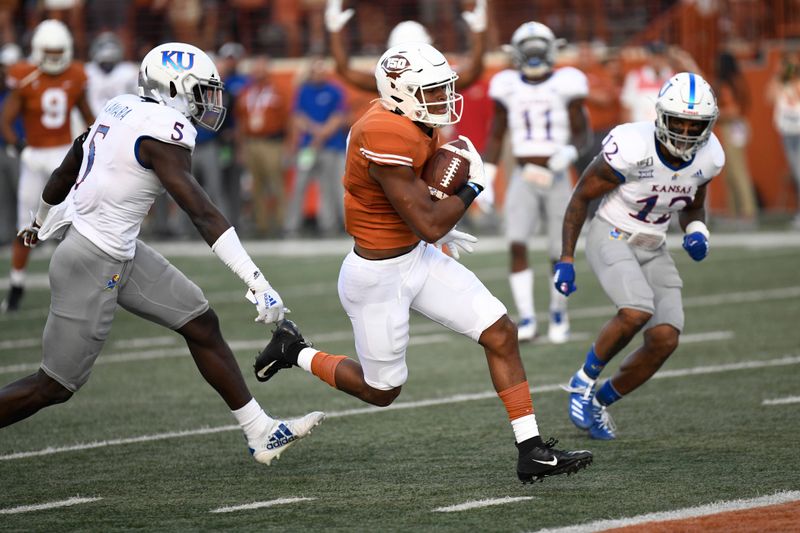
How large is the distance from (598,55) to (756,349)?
9.87m

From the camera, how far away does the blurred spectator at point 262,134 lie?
54.6 feet

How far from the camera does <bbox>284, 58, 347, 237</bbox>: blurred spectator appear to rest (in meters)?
16.4

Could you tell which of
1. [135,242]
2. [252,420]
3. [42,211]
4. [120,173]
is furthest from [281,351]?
[42,211]

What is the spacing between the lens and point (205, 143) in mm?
16312

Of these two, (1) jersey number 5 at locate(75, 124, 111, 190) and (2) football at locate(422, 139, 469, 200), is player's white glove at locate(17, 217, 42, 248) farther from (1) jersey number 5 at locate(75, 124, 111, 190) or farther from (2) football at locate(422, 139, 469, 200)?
(2) football at locate(422, 139, 469, 200)

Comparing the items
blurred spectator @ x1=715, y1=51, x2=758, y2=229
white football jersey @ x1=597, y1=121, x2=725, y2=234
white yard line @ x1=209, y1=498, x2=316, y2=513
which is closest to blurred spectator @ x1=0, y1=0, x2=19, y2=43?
blurred spectator @ x1=715, y1=51, x2=758, y2=229

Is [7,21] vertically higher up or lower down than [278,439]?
higher up

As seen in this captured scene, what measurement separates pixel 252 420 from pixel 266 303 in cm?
76

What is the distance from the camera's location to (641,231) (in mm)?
6203

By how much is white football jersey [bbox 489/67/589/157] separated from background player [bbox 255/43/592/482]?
3971mm

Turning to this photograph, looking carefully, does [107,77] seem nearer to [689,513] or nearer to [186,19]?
[186,19]

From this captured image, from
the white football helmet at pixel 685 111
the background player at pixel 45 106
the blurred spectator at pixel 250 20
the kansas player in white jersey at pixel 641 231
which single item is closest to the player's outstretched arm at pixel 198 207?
the kansas player in white jersey at pixel 641 231

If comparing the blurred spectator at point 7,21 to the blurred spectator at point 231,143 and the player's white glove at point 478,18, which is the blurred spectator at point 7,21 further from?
the player's white glove at point 478,18

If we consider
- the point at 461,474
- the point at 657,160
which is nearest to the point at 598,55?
the point at 657,160
